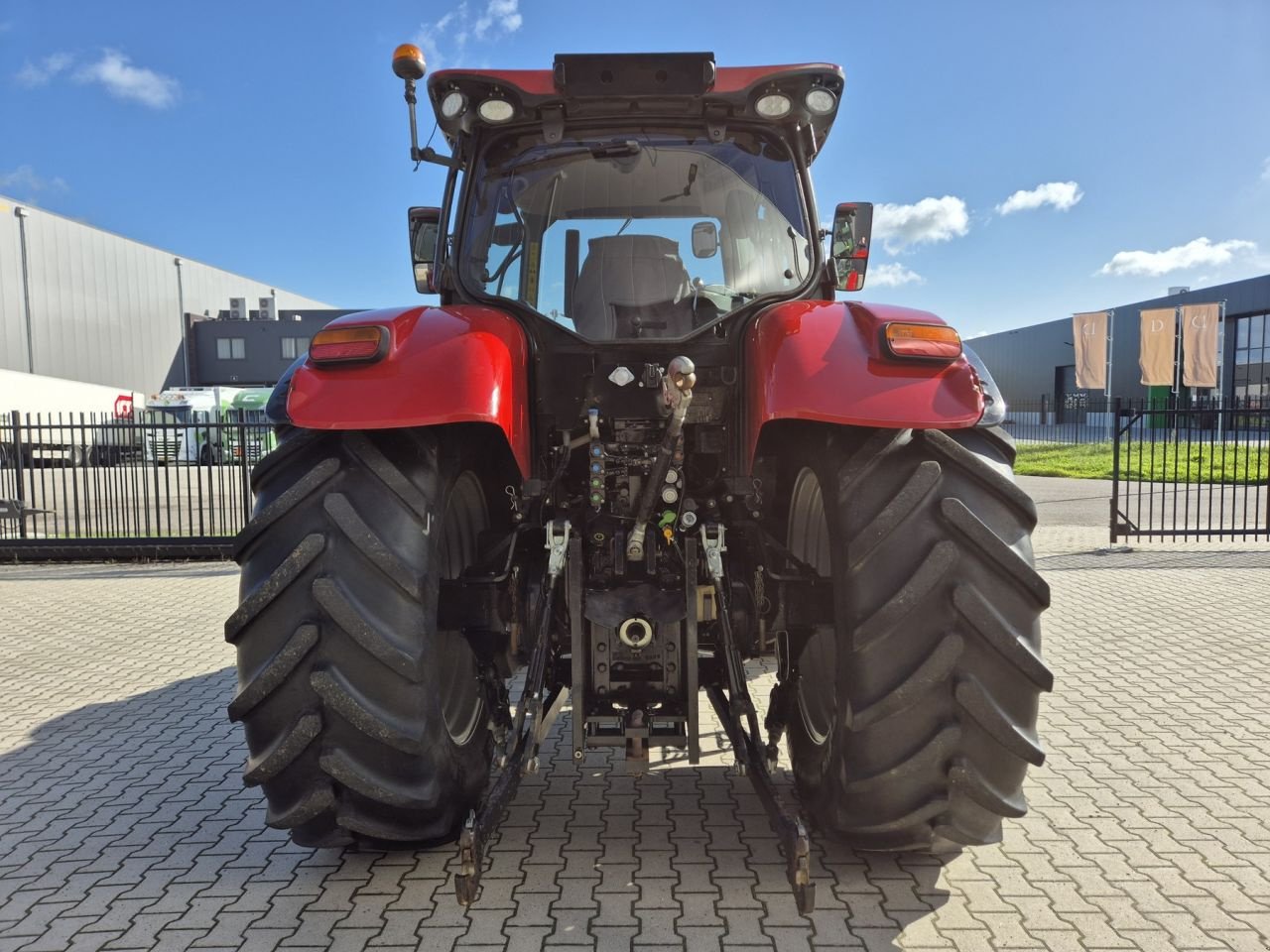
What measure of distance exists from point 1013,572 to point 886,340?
0.74m

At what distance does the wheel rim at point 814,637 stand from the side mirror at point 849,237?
1.18 meters

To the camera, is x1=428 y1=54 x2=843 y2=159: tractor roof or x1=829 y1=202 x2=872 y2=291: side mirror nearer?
x1=428 y1=54 x2=843 y2=159: tractor roof

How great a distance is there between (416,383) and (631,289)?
39.4 inches

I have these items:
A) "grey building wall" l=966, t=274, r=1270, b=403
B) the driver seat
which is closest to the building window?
"grey building wall" l=966, t=274, r=1270, b=403

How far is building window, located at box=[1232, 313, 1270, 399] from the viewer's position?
3584cm

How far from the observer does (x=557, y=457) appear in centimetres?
324

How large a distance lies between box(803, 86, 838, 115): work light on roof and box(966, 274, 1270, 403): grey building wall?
32055 mm

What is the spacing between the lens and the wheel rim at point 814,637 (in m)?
3.11

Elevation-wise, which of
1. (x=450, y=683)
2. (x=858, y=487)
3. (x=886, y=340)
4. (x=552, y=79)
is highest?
(x=552, y=79)

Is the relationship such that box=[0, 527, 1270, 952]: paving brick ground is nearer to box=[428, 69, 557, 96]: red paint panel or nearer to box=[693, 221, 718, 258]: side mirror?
box=[693, 221, 718, 258]: side mirror

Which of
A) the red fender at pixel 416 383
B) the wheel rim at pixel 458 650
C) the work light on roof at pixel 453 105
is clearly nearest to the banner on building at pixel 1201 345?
the work light on roof at pixel 453 105

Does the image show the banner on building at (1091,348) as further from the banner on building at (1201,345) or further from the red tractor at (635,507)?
the red tractor at (635,507)

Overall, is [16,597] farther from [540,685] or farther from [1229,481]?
[1229,481]

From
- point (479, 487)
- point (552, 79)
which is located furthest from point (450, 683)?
point (552, 79)
